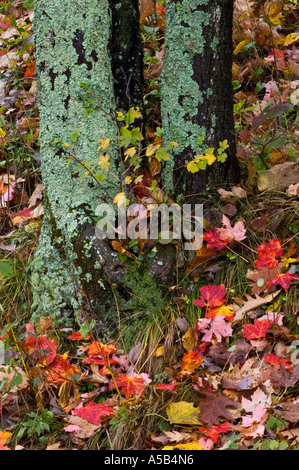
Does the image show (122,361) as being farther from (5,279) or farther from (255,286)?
(5,279)

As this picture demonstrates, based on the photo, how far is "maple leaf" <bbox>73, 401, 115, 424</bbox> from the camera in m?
2.16

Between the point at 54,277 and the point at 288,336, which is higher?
the point at 54,277

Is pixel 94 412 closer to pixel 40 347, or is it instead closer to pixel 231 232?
pixel 40 347

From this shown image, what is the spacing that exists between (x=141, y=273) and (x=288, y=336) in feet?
2.48

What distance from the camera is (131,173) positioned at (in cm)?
264

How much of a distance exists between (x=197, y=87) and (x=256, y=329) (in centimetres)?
121

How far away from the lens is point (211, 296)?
242 cm

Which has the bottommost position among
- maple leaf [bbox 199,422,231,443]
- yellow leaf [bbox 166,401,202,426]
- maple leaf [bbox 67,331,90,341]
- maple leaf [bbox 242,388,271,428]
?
maple leaf [bbox 199,422,231,443]

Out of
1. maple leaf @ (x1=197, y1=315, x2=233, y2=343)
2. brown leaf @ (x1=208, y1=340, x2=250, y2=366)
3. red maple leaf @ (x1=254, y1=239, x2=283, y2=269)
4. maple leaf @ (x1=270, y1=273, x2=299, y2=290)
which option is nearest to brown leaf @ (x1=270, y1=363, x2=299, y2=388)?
brown leaf @ (x1=208, y1=340, x2=250, y2=366)

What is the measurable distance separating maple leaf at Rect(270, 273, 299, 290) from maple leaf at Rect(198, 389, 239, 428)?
58cm

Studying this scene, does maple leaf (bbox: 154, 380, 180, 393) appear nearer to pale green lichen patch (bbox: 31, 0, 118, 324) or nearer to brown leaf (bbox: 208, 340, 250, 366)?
brown leaf (bbox: 208, 340, 250, 366)
